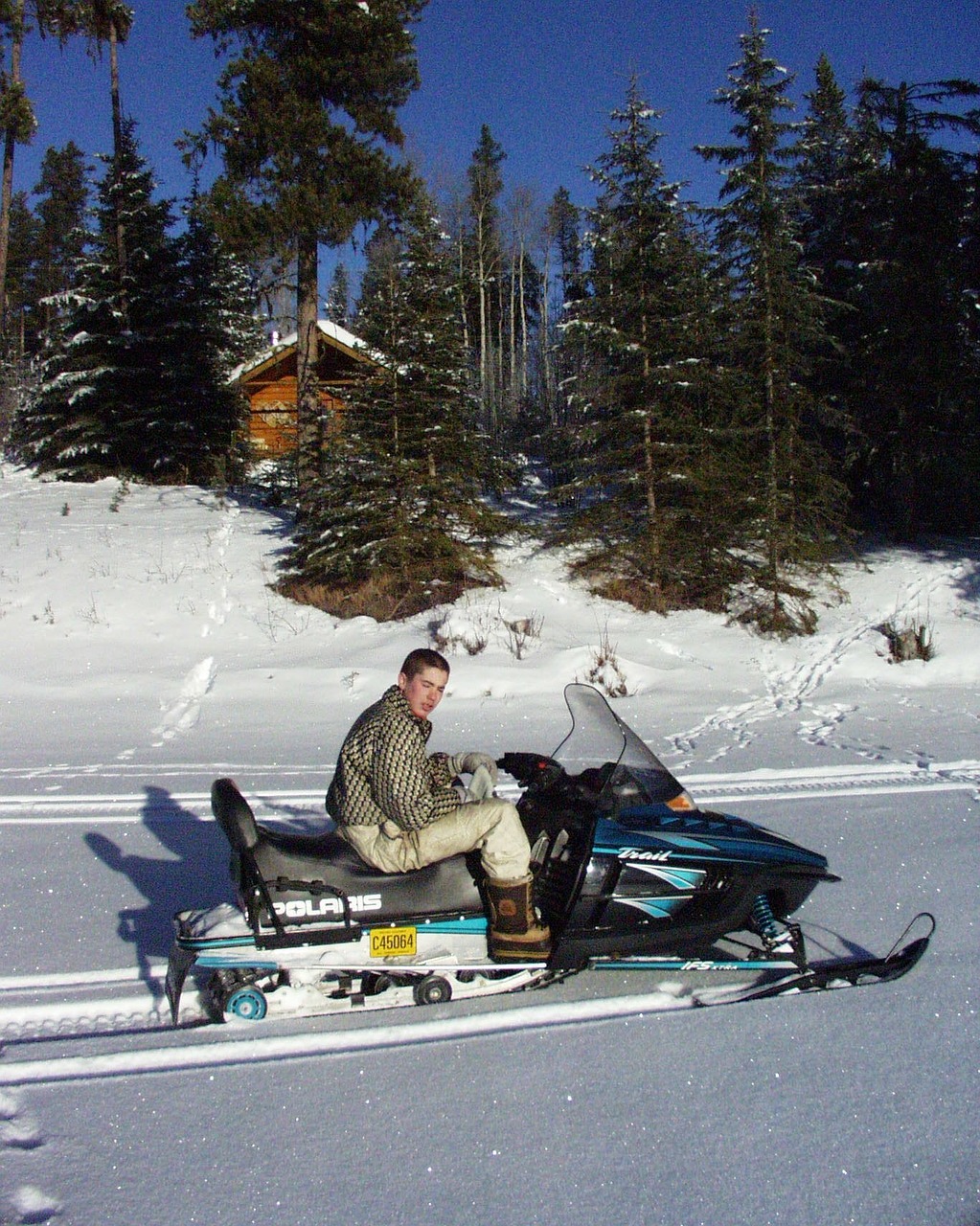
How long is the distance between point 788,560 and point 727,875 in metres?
11.4

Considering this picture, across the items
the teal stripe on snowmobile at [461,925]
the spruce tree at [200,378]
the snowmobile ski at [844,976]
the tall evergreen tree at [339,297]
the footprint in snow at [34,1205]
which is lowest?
the footprint in snow at [34,1205]

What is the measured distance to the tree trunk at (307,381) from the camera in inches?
575

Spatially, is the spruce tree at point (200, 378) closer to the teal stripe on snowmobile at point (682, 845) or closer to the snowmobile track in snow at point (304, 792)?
the snowmobile track in snow at point (304, 792)

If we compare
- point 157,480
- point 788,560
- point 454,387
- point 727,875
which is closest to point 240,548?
point 454,387

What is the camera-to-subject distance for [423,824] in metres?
3.49

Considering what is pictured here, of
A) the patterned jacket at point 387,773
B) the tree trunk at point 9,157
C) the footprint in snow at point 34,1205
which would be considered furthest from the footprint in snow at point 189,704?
the tree trunk at point 9,157

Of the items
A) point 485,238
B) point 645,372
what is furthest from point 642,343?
point 485,238

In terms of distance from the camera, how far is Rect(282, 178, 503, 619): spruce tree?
12820mm

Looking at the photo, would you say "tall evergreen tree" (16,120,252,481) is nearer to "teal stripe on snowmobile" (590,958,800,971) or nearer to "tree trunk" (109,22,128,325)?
"tree trunk" (109,22,128,325)

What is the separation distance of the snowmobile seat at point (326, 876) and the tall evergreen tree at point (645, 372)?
10452 millimetres

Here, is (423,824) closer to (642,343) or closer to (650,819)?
(650,819)

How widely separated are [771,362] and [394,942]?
43.1ft

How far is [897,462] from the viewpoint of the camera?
17.1 m

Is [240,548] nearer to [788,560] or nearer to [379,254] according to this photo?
[379,254]
